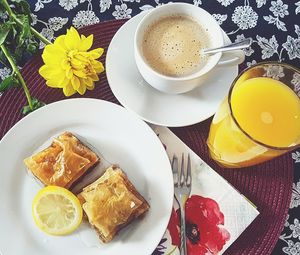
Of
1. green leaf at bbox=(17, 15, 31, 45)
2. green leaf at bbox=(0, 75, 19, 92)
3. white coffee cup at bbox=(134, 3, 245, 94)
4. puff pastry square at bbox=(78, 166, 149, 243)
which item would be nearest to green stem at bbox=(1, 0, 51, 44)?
green leaf at bbox=(17, 15, 31, 45)

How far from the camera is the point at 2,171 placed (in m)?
1.37

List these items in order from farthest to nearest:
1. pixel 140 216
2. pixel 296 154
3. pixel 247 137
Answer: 1. pixel 296 154
2. pixel 140 216
3. pixel 247 137

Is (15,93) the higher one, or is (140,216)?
(15,93)

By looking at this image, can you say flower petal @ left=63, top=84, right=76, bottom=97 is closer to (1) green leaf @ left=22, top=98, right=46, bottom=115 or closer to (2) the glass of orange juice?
(1) green leaf @ left=22, top=98, right=46, bottom=115

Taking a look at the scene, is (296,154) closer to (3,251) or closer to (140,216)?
(140,216)

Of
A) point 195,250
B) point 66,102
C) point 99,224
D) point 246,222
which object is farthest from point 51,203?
point 246,222

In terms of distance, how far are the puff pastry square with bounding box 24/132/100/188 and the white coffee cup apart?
0.77 ft

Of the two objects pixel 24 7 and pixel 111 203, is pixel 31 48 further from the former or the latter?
pixel 111 203

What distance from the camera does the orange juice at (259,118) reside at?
4.31 ft

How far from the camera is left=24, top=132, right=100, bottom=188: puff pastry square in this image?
1.36m

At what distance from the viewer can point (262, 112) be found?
1339 mm

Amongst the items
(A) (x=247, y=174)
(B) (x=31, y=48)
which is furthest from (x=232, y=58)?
(B) (x=31, y=48)

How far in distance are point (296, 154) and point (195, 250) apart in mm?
366

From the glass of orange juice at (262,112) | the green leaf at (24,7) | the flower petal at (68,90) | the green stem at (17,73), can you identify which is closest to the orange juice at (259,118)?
the glass of orange juice at (262,112)
